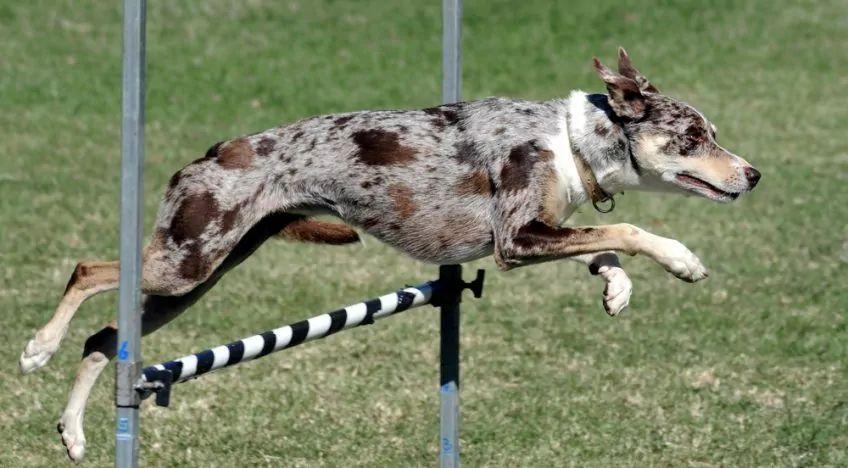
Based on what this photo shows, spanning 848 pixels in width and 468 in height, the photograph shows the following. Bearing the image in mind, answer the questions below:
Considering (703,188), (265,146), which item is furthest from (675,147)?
(265,146)

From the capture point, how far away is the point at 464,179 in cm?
561

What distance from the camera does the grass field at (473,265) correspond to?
7469mm

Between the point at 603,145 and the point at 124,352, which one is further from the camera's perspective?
the point at 603,145

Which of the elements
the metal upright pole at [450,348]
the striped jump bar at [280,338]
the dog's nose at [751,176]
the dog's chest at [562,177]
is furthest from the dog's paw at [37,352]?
the dog's nose at [751,176]

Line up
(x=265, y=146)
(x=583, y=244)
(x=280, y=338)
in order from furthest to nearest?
1. (x=265, y=146)
2. (x=280, y=338)
3. (x=583, y=244)

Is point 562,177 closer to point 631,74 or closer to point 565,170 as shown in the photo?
point 565,170

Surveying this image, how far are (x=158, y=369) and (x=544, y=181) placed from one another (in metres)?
1.53

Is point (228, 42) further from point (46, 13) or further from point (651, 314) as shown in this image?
point (651, 314)

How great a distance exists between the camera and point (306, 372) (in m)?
8.34

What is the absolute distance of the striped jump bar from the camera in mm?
5152

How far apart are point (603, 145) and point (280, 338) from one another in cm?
137

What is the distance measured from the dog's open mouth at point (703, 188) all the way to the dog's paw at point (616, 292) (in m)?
0.40

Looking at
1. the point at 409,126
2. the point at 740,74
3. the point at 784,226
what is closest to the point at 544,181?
the point at 409,126

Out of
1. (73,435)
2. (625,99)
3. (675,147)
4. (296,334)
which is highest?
(625,99)
